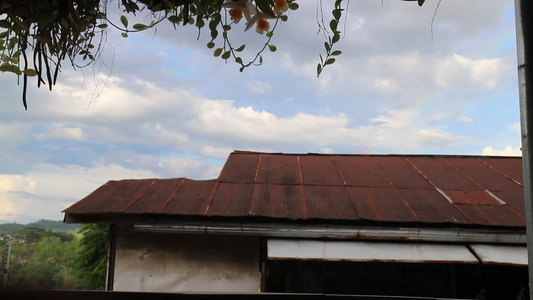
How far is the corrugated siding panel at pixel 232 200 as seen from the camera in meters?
4.81

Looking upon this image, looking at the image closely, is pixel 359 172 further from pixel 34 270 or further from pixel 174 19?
pixel 34 270

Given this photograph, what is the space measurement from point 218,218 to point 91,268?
33.0 feet

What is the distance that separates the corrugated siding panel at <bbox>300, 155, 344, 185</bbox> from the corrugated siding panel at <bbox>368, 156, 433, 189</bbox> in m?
0.85

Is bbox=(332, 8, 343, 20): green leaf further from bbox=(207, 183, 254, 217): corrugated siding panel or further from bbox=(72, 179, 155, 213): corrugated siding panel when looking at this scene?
bbox=(72, 179, 155, 213): corrugated siding panel

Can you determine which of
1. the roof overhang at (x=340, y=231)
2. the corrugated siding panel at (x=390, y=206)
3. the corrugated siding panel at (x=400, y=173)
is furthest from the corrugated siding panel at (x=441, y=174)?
the roof overhang at (x=340, y=231)

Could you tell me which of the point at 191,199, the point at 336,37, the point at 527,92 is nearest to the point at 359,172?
the point at 191,199

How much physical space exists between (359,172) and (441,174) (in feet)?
4.56

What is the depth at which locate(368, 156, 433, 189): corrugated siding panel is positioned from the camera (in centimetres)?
624

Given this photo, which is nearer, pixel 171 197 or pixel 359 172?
pixel 171 197

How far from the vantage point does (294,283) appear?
620 cm

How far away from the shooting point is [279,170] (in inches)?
267

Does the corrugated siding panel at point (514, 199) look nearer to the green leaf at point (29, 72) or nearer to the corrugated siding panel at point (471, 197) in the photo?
the corrugated siding panel at point (471, 197)

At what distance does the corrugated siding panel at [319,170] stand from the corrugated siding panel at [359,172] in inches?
4.9

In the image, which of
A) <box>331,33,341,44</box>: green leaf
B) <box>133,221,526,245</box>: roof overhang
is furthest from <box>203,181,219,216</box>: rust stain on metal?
<box>331,33,341,44</box>: green leaf
